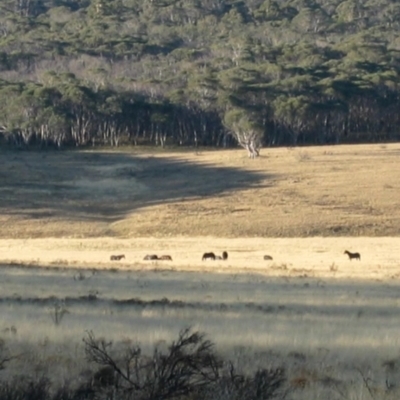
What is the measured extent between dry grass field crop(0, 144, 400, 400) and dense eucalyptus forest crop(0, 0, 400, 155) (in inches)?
417

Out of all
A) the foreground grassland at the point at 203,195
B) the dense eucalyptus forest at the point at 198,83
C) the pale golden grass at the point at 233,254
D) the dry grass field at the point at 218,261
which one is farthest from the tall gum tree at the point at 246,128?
the pale golden grass at the point at 233,254

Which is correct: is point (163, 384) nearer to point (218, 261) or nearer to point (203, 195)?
point (218, 261)

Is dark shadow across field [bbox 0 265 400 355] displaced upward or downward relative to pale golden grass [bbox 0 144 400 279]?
upward

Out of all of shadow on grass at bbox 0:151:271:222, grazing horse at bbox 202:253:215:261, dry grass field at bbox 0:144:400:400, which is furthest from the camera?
shadow on grass at bbox 0:151:271:222

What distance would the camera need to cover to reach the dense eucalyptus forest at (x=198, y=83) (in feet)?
317

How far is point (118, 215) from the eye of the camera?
52.9m

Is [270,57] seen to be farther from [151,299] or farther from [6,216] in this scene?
[151,299]

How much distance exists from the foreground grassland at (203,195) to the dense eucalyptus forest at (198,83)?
10.4 meters

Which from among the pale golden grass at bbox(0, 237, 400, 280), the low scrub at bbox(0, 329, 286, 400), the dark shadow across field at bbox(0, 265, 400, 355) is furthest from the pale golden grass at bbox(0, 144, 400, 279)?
the low scrub at bbox(0, 329, 286, 400)

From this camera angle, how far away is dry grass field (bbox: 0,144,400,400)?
35.0ft

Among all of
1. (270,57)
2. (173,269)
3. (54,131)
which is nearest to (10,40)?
(270,57)

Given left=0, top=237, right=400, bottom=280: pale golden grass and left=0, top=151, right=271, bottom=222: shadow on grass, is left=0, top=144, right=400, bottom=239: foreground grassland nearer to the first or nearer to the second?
left=0, top=151, right=271, bottom=222: shadow on grass

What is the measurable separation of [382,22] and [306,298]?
162693 mm

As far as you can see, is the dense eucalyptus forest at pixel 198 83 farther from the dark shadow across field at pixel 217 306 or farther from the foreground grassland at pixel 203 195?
the dark shadow across field at pixel 217 306
